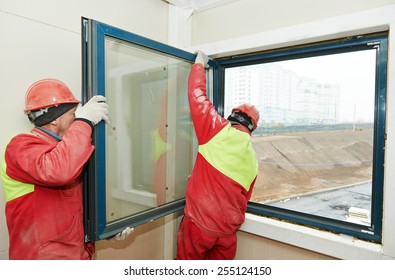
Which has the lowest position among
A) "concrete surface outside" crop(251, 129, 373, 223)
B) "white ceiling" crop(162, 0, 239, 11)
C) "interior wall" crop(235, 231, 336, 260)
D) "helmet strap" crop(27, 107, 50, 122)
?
"interior wall" crop(235, 231, 336, 260)

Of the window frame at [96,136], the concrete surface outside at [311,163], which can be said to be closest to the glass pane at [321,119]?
the concrete surface outside at [311,163]

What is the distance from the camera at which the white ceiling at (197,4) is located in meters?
1.82

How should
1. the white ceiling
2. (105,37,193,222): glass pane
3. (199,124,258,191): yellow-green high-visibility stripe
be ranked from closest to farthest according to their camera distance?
(105,37,193,222): glass pane, (199,124,258,191): yellow-green high-visibility stripe, the white ceiling

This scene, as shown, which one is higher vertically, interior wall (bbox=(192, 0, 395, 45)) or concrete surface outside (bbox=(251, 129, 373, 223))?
interior wall (bbox=(192, 0, 395, 45))

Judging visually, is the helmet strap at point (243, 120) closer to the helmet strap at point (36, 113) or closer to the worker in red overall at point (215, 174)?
the worker in red overall at point (215, 174)

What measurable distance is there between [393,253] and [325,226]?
35 centimetres

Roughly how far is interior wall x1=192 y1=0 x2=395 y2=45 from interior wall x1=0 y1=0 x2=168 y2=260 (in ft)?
2.45

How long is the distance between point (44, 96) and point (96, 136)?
0.27 meters

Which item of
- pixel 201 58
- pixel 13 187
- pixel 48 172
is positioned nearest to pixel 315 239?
pixel 201 58

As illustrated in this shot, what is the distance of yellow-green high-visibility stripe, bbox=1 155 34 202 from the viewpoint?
40.1 inches

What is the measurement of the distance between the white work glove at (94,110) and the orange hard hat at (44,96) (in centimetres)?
9

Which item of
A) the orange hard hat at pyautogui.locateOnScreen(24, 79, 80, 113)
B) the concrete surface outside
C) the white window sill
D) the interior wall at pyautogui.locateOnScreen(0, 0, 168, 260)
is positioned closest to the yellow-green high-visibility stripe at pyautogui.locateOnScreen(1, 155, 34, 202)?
the interior wall at pyautogui.locateOnScreen(0, 0, 168, 260)

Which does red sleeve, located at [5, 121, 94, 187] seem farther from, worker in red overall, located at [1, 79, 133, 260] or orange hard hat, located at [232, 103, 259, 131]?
orange hard hat, located at [232, 103, 259, 131]

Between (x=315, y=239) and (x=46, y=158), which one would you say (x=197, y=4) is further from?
(x=315, y=239)
